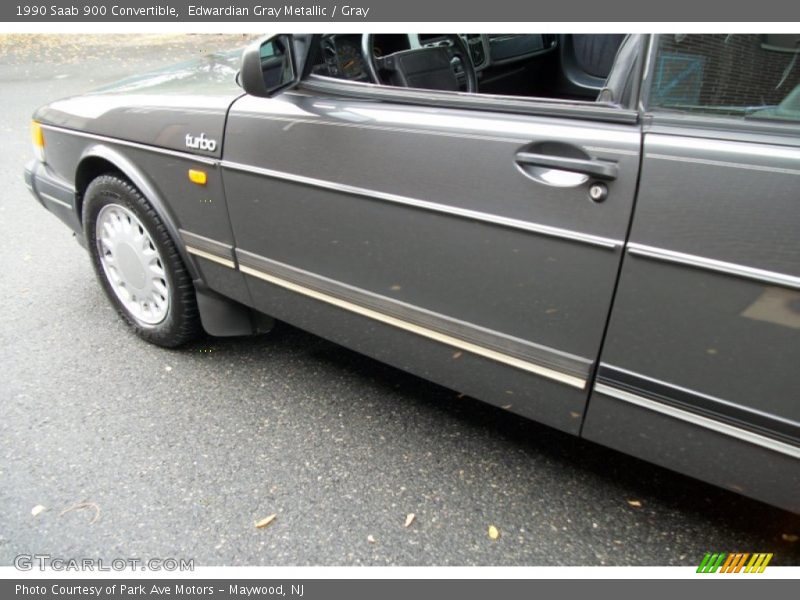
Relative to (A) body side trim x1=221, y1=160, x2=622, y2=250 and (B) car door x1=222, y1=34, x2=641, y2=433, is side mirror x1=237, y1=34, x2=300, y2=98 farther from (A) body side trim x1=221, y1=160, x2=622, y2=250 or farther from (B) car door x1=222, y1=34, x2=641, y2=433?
(A) body side trim x1=221, y1=160, x2=622, y2=250

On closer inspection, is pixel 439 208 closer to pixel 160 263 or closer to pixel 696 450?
pixel 696 450

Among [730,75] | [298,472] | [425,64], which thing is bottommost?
[298,472]

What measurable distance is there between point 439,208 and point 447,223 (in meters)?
0.05

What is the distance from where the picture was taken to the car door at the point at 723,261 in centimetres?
134

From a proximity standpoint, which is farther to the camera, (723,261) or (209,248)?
(209,248)

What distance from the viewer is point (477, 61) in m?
3.30

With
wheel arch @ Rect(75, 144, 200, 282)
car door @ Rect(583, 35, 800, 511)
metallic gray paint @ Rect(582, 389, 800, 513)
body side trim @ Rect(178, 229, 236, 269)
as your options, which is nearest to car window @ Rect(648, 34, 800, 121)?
car door @ Rect(583, 35, 800, 511)

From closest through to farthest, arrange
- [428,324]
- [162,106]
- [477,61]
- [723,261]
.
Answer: [723,261], [428,324], [162,106], [477,61]

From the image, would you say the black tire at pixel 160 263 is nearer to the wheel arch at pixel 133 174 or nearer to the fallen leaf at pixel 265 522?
the wheel arch at pixel 133 174

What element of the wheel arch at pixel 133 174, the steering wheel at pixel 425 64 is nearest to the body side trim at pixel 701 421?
the steering wheel at pixel 425 64

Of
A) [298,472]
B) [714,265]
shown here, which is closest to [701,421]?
[714,265]

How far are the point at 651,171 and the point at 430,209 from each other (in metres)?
0.61

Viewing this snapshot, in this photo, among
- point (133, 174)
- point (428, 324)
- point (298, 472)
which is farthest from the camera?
point (133, 174)

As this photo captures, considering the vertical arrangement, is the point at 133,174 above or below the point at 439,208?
below
